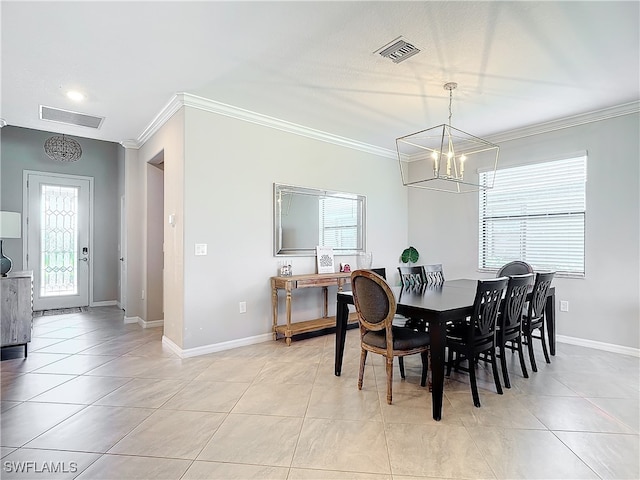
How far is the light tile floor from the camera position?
1.85 m

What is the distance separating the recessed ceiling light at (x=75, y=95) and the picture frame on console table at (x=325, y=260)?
3.06m

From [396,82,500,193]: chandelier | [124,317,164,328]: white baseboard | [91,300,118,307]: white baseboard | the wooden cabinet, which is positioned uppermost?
[396,82,500,193]: chandelier

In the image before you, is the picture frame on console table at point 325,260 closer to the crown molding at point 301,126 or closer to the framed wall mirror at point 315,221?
the framed wall mirror at point 315,221

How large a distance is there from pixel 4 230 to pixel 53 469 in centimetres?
286

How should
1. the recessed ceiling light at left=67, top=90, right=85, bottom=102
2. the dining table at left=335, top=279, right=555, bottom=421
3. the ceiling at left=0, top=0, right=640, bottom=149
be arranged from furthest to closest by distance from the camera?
the recessed ceiling light at left=67, top=90, right=85, bottom=102
the dining table at left=335, top=279, right=555, bottom=421
the ceiling at left=0, top=0, right=640, bottom=149

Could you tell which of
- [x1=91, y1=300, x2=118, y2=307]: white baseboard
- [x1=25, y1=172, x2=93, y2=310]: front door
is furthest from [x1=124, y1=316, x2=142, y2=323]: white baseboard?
[x1=25, y1=172, x2=93, y2=310]: front door

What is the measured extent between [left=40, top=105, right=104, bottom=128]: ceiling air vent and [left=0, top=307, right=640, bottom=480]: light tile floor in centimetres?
262

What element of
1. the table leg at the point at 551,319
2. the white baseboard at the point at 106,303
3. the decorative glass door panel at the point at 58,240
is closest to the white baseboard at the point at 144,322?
the white baseboard at the point at 106,303

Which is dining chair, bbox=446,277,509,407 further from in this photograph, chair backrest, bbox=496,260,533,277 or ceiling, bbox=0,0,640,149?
ceiling, bbox=0,0,640,149

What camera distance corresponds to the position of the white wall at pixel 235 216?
3.67 meters

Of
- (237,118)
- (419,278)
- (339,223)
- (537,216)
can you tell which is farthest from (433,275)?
(237,118)

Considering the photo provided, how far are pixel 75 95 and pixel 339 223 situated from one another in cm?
334

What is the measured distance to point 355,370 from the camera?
3.24 meters

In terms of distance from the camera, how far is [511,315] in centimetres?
295
